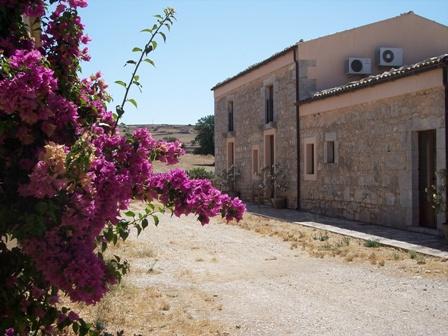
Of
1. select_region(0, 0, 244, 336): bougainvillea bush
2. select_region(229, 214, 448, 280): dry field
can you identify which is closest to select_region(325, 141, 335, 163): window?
select_region(229, 214, 448, 280): dry field

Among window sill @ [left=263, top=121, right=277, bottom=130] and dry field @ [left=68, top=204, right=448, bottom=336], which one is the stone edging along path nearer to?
dry field @ [left=68, top=204, right=448, bottom=336]

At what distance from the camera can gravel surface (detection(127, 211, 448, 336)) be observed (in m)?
5.05

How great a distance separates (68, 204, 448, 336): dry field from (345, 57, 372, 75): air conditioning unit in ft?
23.7

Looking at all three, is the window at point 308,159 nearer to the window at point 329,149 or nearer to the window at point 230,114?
the window at point 329,149

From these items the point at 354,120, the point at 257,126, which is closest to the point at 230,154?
the point at 257,126

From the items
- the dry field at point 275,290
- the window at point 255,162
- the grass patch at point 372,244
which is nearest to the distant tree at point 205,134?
the window at point 255,162

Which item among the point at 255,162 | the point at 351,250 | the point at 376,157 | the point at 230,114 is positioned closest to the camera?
the point at 351,250

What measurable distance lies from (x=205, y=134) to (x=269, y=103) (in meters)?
28.4

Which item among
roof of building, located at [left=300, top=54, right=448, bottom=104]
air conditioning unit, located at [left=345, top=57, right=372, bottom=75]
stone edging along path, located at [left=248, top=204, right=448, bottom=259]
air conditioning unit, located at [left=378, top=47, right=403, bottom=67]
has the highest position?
air conditioning unit, located at [left=378, top=47, right=403, bottom=67]

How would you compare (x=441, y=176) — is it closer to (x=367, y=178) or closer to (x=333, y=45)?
(x=367, y=178)

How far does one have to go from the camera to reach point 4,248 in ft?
7.37

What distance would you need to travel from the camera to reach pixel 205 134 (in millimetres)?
47594

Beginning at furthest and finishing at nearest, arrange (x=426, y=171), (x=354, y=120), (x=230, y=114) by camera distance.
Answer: (x=230, y=114)
(x=354, y=120)
(x=426, y=171)

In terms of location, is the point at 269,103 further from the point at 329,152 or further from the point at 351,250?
the point at 351,250
